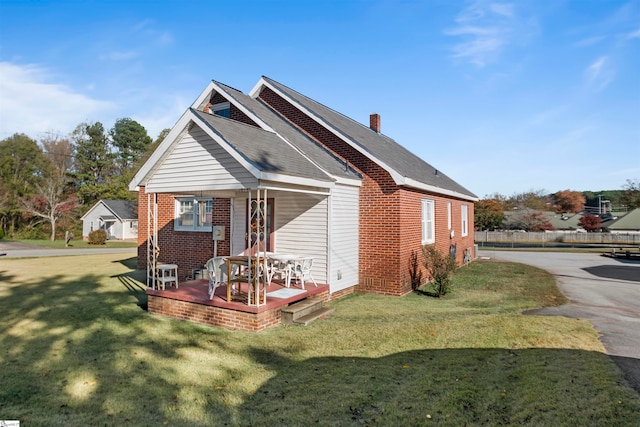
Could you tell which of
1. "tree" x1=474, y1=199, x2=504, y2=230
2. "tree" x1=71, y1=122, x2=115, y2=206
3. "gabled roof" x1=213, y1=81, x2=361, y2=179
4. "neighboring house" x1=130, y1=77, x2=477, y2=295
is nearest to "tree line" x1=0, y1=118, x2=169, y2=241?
"tree" x1=71, y1=122, x2=115, y2=206

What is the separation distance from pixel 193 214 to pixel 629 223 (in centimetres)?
5534

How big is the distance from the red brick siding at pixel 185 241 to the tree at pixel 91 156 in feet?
151

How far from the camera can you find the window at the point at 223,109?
41.0ft

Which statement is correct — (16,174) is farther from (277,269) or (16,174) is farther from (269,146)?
(269,146)

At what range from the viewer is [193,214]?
13008 mm

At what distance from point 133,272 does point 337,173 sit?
10.1m

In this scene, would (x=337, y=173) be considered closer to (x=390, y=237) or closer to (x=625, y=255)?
(x=390, y=237)

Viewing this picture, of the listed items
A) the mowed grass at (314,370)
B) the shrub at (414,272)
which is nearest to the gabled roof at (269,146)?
the shrub at (414,272)

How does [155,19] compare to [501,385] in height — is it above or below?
above

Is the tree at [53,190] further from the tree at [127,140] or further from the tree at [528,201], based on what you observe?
the tree at [528,201]

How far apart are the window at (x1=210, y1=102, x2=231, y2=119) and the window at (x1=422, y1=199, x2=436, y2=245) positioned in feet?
24.6

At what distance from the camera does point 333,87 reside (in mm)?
17484

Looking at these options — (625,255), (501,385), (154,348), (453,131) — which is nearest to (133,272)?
(154,348)

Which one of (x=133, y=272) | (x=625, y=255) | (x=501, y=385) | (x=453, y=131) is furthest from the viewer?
(x=625, y=255)
